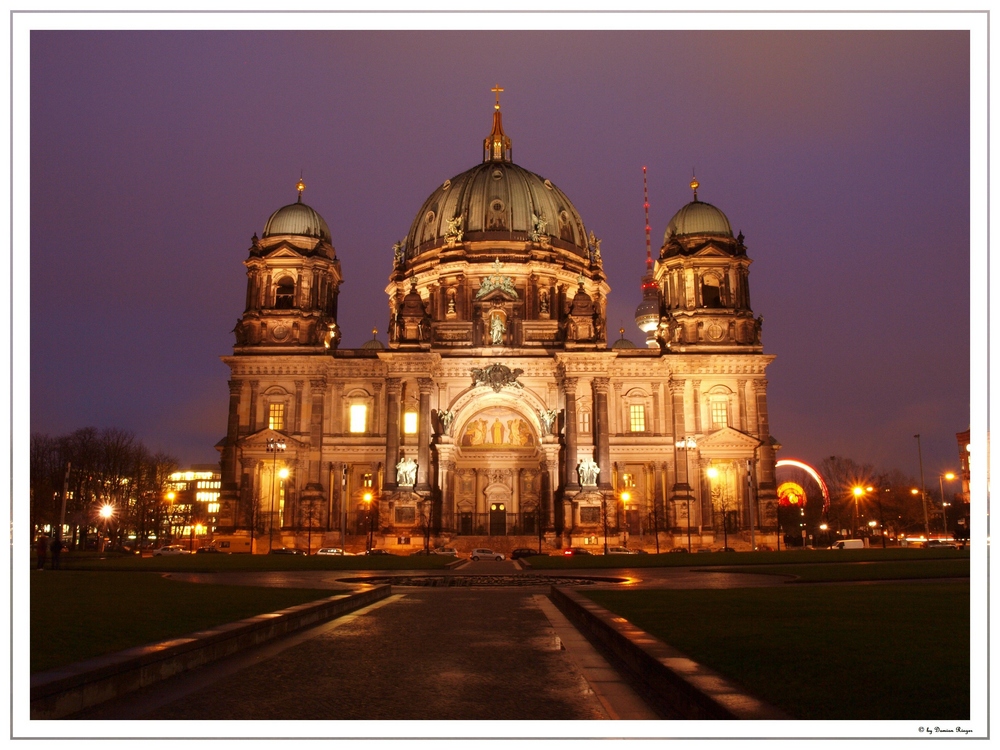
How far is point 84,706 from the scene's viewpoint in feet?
A: 28.2

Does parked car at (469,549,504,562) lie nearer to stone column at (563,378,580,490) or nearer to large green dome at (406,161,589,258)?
stone column at (563,378,580,490)

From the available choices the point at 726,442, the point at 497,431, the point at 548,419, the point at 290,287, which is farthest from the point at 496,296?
the point at 726,442

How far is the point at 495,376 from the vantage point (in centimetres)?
7450

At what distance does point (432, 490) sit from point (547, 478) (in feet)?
31.3

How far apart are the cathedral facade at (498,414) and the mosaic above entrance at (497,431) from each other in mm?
175

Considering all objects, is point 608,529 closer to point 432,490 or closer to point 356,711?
point 432,490

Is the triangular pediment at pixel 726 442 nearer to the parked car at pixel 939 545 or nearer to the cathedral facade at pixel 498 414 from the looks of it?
the cathedral facade at pixel 498 414

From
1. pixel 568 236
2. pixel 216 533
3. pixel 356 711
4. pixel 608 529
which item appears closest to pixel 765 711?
pixel 356 711

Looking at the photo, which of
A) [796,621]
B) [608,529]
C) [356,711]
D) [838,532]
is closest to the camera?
[356,711]

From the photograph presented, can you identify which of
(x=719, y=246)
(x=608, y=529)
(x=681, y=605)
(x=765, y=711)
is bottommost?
(x=608, y=529)

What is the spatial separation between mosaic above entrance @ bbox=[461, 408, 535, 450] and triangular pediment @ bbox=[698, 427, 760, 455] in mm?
14686

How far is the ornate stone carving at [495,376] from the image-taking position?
A: 74375 mm

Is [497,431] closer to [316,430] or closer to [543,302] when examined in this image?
[543,302]
